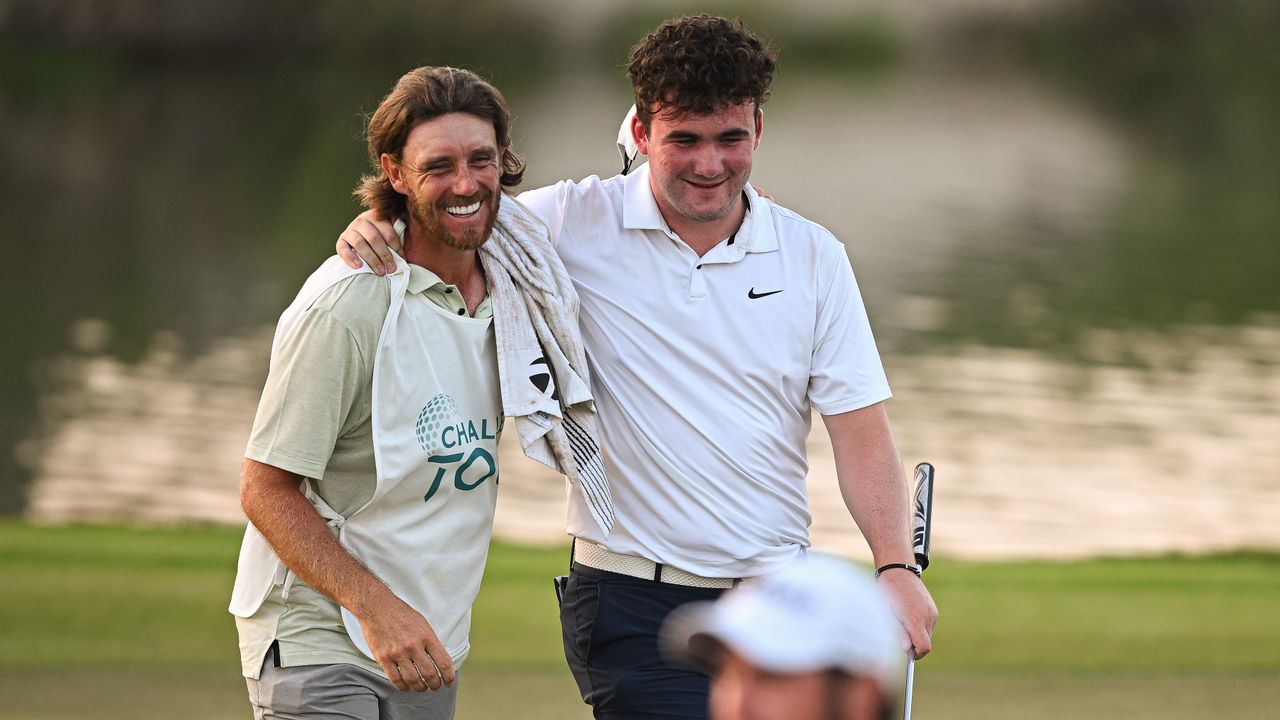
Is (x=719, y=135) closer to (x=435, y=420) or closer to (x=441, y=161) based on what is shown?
(x=441, y=161)

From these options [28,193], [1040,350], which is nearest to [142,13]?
[28,193]

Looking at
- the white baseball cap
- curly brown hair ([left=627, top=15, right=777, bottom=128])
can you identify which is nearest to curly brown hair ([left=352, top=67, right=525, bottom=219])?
curly brown hair ([left=627, top=15, right=777, bottom=128])

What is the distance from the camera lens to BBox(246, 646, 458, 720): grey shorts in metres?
2.66

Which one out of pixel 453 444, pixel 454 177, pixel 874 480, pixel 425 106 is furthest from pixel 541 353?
pixel 874 480

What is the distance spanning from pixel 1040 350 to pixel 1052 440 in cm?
232

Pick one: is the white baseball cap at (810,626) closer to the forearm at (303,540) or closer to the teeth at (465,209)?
the forearm at (303,540)

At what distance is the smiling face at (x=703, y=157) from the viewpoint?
2.99m

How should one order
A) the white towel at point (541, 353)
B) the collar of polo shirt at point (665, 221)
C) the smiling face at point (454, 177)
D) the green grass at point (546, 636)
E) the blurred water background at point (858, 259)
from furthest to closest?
the blurred water background at point (858, 259)
the green grass at point (546, 636)
the collar of polo shirt at point (665, 221)
the white towel at point (541, 353)
the smiling face at point (454, 177)

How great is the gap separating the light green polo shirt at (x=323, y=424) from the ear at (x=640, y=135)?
1.82 feet

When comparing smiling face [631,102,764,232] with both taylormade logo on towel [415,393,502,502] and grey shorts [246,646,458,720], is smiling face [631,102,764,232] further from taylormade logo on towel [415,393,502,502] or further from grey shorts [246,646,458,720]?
grey shorts [246,646,458,720]

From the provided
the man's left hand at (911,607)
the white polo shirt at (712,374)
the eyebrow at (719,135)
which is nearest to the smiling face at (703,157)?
the eyebrow at (719,135)

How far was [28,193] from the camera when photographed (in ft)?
63.9

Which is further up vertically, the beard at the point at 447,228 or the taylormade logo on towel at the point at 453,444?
the beard at the point at 447,228

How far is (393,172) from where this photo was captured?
2.80 metres
